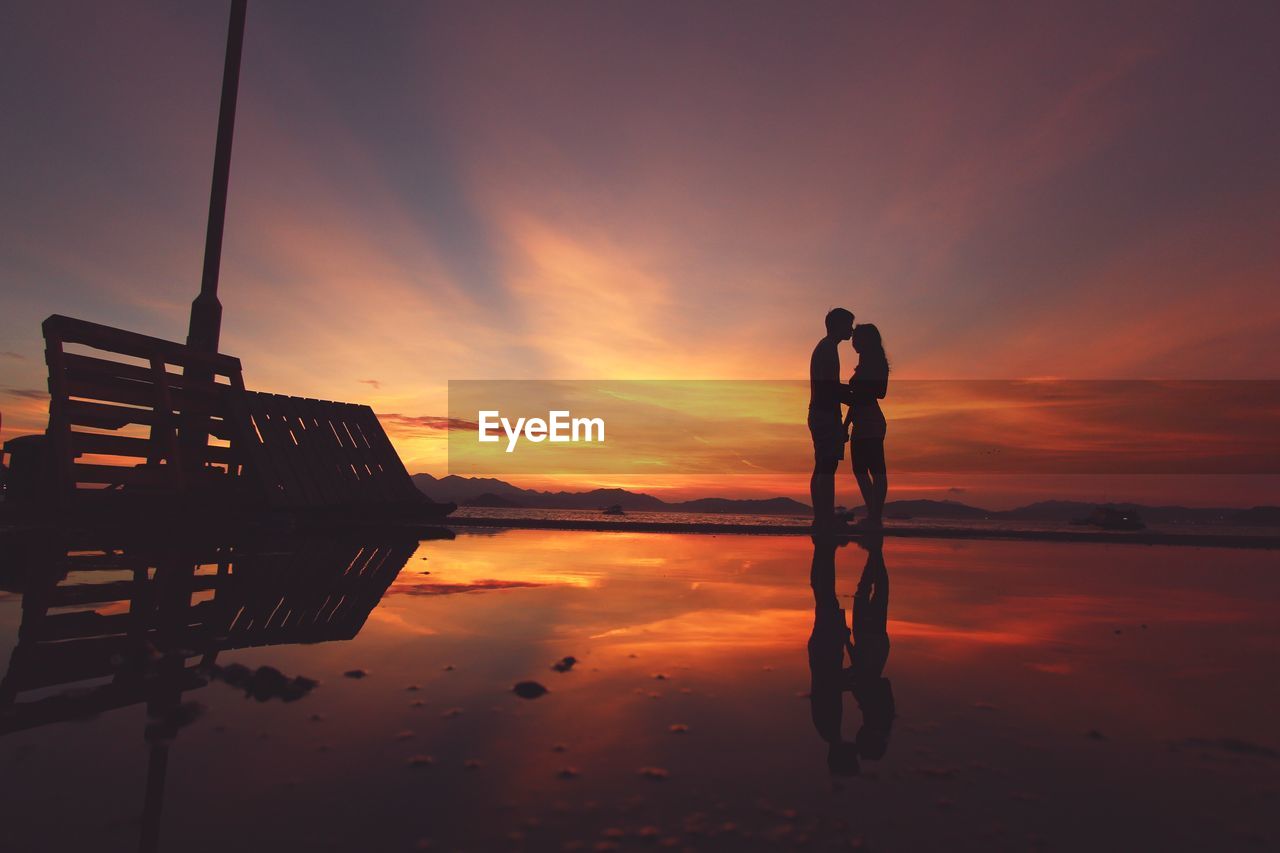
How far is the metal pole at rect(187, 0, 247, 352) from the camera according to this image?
10785 mm

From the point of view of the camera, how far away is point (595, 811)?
156cm

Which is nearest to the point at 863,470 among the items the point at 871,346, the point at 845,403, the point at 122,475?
the point at 845,403

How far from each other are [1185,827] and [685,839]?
116cm

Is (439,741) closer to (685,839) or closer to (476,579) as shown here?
(685,839)

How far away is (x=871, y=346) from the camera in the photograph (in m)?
9.17

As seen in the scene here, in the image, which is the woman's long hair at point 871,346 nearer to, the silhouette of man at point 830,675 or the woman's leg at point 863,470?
the woman's leg at point 863,470

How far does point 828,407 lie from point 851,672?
6524 mm

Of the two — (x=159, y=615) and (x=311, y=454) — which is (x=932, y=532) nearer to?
(x=159, y=615)

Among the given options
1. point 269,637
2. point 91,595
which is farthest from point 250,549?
point 269,637

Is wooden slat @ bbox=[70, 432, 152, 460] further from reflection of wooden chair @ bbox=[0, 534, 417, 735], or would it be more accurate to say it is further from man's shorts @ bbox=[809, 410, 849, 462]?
man's shorts @ bbox=[809, 410, 849, 462]

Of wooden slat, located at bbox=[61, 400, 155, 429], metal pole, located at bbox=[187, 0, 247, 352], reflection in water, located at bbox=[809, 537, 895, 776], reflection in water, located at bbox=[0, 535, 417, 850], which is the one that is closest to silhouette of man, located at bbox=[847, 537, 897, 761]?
reflection in water, located at bbox=[809, 537, 895, 776]

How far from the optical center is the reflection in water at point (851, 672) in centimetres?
199

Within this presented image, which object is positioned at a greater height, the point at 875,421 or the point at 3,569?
the point at 875,421

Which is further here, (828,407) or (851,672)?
(828,407)
